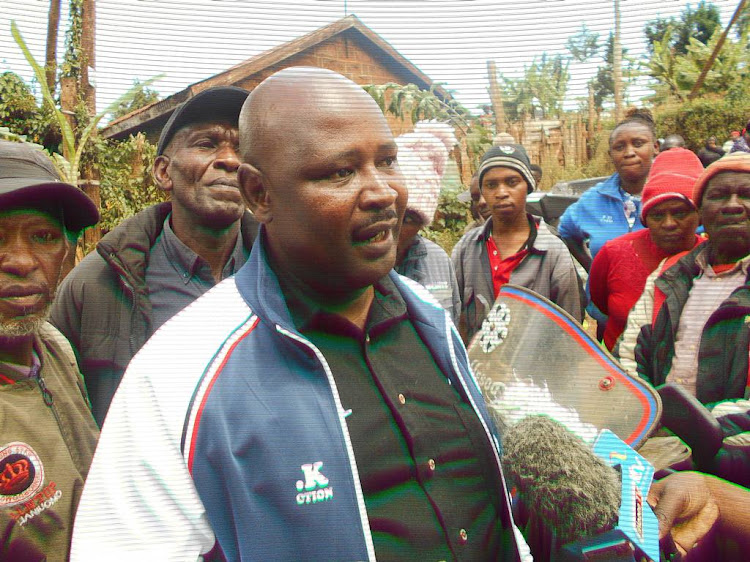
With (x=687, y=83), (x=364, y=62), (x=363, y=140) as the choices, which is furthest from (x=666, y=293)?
(x=687, y=83)

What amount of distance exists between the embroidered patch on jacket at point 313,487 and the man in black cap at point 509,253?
2.31 meters

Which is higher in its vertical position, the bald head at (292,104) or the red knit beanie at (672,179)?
the bald head at (292,104)

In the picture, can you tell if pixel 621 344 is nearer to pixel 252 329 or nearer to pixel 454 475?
pixel 454 475

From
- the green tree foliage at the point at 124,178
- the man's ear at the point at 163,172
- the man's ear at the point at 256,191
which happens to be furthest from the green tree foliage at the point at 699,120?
the man's ear at the point at 256,191

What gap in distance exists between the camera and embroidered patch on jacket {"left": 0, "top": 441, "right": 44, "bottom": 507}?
153cm

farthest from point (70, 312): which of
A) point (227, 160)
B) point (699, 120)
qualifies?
point (699, 120)

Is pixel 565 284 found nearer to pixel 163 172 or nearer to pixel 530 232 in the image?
pixel 530 232

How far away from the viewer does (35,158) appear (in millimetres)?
1863

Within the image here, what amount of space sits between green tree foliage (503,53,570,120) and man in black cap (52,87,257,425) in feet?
2.88

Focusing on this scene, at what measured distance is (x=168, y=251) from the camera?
2426 millimetres

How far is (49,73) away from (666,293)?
2.74m

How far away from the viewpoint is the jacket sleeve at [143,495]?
1.11 m

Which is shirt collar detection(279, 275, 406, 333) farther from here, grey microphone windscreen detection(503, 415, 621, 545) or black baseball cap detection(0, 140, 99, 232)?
black baseball cap detection(0, 140, 99, 232)

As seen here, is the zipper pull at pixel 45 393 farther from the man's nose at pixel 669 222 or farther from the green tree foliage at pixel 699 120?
the green tree foliage at pixel 699 120
